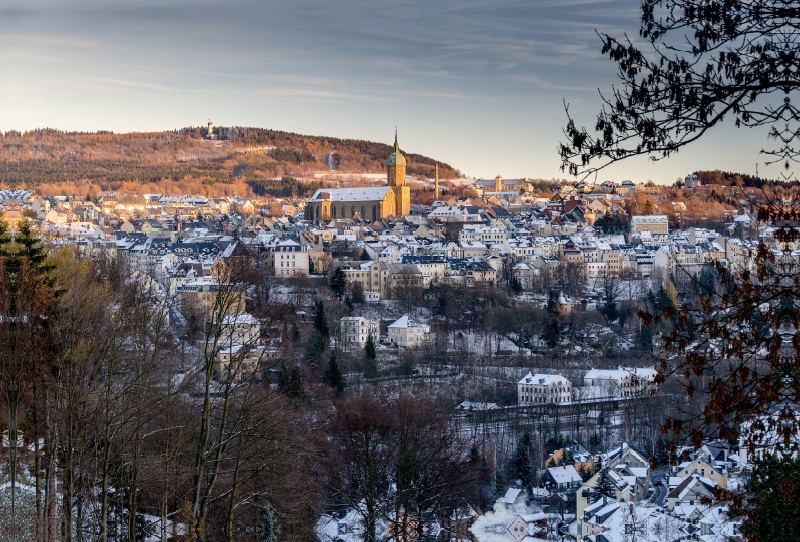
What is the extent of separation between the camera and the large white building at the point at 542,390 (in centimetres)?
2488

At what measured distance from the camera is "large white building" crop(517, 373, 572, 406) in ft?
81.6

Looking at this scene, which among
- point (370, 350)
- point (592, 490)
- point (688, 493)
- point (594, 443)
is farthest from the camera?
point (370, 350)

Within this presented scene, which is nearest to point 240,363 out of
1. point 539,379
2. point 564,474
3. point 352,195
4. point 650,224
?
point 564,474

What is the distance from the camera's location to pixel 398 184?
68.9m

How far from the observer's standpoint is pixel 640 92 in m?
3.72

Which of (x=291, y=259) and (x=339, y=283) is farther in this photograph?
(x=291, y=259)

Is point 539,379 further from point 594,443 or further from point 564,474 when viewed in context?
point 564,474

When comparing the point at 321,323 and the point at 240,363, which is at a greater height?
the point at 240,363

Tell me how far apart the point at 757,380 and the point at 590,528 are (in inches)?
560

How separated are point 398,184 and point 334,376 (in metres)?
46.6

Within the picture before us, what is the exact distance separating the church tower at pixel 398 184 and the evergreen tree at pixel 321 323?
37340 mm

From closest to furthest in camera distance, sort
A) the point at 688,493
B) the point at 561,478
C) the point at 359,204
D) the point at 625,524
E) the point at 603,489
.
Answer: the point at 625,524
the point at 688,493
the point at 603,489
the point at 561,478
the point at 359,204

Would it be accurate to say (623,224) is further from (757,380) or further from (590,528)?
(757,380)

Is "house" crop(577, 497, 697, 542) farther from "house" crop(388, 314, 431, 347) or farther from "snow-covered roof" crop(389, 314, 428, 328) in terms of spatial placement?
"snow-covered roof" crop(389, 314, 428, 328)
